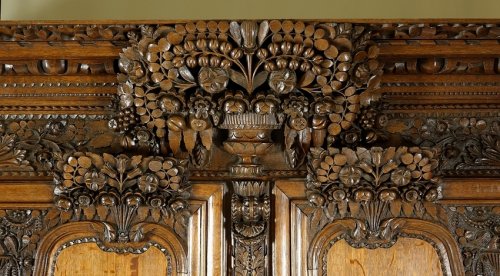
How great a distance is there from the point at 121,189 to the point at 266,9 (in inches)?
22.4

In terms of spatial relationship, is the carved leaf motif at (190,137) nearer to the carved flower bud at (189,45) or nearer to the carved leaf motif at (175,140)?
the carved leaf motif at (175,140)

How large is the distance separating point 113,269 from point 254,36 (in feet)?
1.39

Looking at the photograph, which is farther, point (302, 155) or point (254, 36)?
point (302, 155)

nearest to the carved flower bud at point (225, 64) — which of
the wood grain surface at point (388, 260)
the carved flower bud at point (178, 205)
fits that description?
the carved flower bud at point (178, 205)

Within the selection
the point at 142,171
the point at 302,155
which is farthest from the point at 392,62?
the point at 142,171

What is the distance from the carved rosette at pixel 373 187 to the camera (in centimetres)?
112

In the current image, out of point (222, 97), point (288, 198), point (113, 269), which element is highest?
point (222, 97)

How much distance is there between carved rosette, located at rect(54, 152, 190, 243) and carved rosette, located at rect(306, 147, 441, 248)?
0.21 metres

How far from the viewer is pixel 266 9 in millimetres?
1519

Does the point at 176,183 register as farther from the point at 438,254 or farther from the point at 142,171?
the point at 438,254

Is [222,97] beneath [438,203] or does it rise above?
above

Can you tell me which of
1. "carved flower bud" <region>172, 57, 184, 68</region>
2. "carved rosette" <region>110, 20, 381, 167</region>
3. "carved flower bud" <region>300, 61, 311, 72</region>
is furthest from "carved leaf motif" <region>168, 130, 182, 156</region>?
"carved flower bud" <region>300, 61, 311, 72</region>

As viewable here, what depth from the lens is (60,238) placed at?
1154 mm

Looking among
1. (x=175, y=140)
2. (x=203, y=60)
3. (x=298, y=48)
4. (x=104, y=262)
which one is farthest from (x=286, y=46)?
(x=104, y=262)
